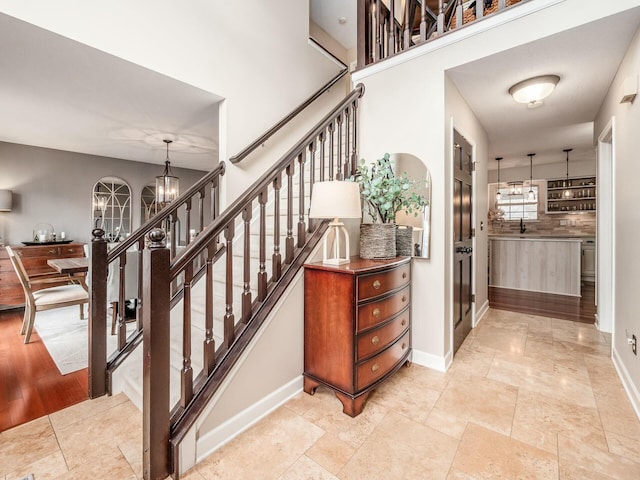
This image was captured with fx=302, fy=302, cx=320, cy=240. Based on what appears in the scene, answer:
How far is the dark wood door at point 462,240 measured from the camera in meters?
2.78

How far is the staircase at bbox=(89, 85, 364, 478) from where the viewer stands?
135 cm

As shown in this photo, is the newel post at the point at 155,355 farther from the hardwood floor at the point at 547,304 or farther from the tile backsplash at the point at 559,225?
the tile backsplash at the point at 559,225

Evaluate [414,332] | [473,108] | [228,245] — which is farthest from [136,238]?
[473,108]

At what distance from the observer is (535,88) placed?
104 inches

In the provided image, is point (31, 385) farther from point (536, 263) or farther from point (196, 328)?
point (536, 263)

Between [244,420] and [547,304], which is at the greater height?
[547,304]

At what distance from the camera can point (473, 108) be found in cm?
333

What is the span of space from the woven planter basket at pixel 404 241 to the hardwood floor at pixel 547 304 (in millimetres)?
2622

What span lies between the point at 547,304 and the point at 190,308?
16.4 ft

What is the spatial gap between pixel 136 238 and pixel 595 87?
4312mm

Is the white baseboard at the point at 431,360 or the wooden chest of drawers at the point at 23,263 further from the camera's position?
the wooden chest of drawers at the point at 23,263

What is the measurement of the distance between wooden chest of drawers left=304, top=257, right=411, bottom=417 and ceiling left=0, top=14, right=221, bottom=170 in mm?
2284

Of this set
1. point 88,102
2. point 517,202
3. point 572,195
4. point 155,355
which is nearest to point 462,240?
point 155,355

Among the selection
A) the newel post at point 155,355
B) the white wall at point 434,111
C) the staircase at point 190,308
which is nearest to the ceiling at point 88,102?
the staircase at point 190,308
